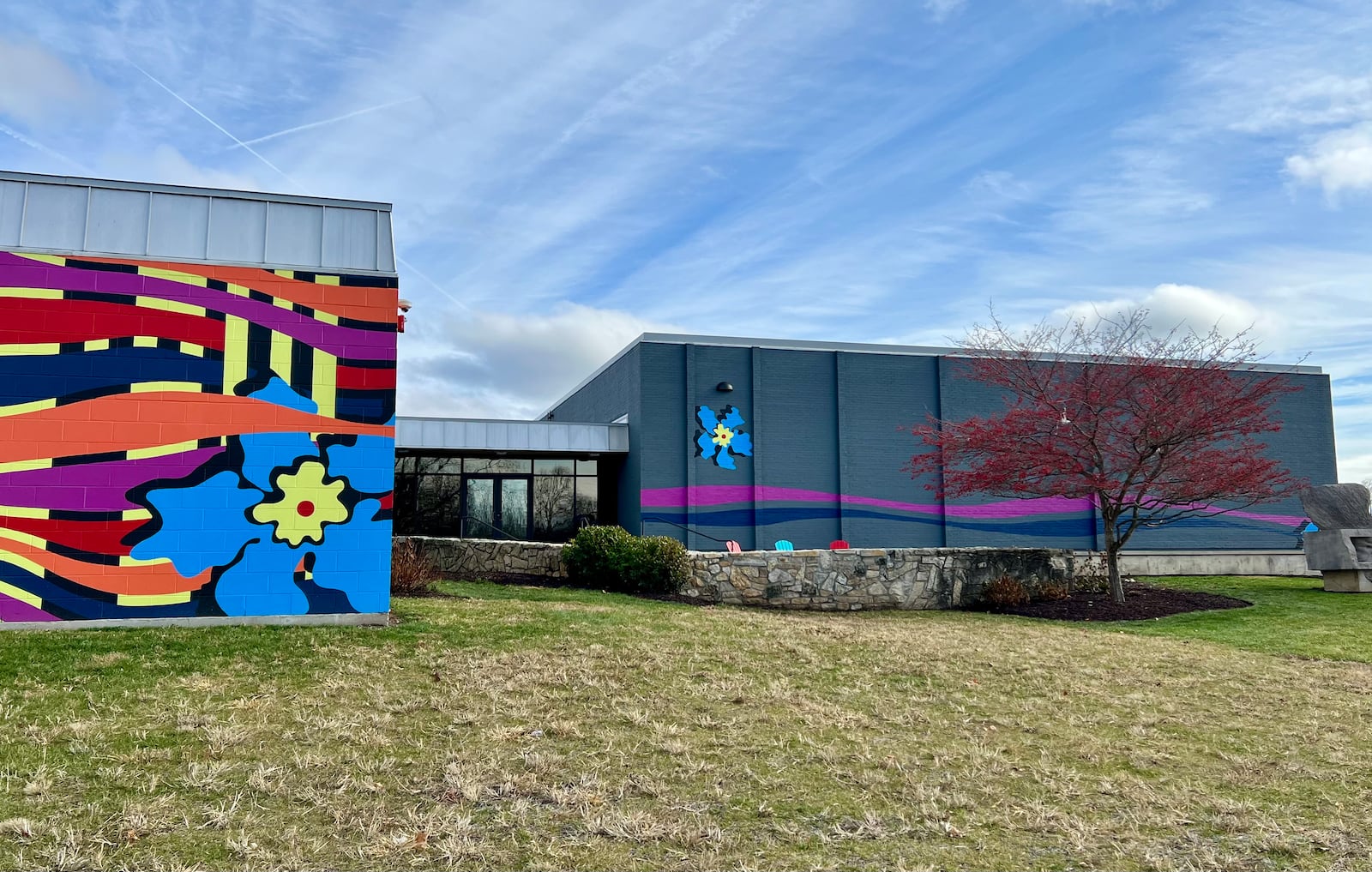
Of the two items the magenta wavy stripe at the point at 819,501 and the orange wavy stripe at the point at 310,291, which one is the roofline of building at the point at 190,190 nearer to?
the orange wavy stripe at the point at 310,291

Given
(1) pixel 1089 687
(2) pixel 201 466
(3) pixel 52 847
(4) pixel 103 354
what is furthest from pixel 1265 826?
(4) pixel 103 354

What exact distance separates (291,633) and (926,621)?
8.74 m

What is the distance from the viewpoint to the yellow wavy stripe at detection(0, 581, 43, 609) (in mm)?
9992

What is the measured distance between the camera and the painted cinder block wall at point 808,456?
23.9m

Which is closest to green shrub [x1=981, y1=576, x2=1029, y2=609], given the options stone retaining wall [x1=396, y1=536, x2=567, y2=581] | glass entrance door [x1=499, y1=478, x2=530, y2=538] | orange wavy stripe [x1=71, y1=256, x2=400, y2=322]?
stone retaining wall [x1=396, y1=536, x2=567, y2=581]

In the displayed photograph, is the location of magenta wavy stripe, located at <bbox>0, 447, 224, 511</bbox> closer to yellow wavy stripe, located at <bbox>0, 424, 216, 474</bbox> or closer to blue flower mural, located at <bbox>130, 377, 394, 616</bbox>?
yellow wavy stripe, located at <bbox>0, 424, 216, 474</bbox>

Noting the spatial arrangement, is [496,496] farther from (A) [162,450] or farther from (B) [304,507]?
(A) [162,450]

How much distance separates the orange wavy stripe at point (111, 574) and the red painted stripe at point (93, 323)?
2219 mm

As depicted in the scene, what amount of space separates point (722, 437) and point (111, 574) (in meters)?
15.8

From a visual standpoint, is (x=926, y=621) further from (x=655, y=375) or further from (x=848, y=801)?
(x=655, y=375)

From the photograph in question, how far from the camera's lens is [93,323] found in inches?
408

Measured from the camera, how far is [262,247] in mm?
10938

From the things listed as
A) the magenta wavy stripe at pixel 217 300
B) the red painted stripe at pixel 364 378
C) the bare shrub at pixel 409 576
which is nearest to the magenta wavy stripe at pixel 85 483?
the magenta wavy stripe at pixel 217 300

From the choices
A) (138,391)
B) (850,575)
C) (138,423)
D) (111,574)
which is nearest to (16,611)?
(111,574)
